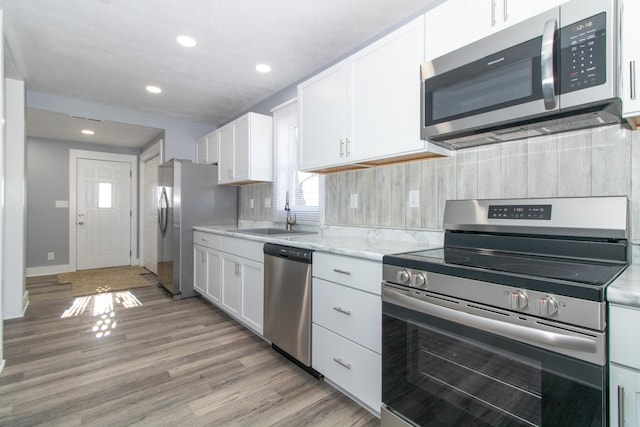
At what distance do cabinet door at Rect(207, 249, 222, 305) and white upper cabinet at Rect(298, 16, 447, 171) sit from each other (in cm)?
151

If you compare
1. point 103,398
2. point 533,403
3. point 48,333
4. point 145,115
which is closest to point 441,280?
point 533,403

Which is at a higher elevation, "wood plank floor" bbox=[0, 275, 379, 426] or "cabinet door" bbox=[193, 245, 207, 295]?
"cabinet door" bbox=[193, 245, 207, 295]

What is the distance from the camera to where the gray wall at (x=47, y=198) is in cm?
524

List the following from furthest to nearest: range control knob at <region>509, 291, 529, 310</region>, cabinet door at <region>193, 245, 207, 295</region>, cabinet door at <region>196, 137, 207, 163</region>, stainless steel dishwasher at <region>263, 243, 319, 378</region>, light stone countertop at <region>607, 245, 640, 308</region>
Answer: cabinet door at <region>196, 137, 207, 163</region>, cabinet door at <region>193, 245, 207, 295</region>, stainless steel dishwasher at <region>263, 243, 319, 378</region>, range control knob at <region>509, 291, 529, 310</region>, light stone countertop at <region>607, 245, 640, 308</region>

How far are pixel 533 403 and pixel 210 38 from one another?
2.90m

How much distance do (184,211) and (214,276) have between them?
3.30 ft

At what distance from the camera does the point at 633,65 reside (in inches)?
41.9

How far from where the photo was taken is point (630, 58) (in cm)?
107

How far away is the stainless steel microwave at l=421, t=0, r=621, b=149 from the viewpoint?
3.65ft

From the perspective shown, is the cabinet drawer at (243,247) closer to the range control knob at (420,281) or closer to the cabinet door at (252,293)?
the cabinet door at (252,293)

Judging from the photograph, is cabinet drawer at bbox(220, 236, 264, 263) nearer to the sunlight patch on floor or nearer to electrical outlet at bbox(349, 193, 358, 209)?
electrical outlet at bbox(349, 193, 358, 209)

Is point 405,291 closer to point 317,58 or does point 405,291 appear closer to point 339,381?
point 339,381

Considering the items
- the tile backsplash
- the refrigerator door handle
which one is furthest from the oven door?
the refrigerator door handle

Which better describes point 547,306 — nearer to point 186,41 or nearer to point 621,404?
point 621,404
